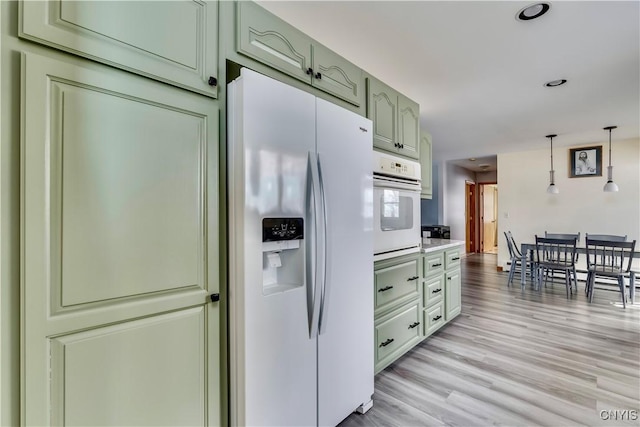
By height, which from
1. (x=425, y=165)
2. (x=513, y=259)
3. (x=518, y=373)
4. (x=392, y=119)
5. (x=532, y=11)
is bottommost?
(x=518, y=373)

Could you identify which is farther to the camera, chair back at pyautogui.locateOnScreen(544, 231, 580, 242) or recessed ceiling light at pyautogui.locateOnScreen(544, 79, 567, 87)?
chair back at pyautogui.locateOnScreen(544, 231, 580, 242)

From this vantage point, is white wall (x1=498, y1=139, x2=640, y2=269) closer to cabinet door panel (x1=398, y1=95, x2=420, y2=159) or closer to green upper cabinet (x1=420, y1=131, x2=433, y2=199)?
green upper cabinet (x1=420, y1=131, x2=433, y2=199)

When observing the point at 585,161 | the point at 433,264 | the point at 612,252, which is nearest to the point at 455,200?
the point at 585,161

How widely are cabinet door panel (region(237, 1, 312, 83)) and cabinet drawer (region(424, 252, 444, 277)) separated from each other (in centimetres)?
Result: 191

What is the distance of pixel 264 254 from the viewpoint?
135cm

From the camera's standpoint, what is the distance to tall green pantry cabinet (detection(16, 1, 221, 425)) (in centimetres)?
86

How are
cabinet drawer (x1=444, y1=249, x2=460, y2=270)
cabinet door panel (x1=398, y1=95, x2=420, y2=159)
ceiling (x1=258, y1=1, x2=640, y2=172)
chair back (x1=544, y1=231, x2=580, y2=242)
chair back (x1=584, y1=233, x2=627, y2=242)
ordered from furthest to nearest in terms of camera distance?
1. chair back (x1=544, y1=231, x2=580, y2=242)
2. chair back (x1=584, y1=233, x2=627, y2=242)
3. cabinet drawer (x1=444, y1=249, x2=460, y2=270)
4. cabinet door panel (x1=398, y1=95, x2=420, y2=159)
5. ceiling (x1=258, y1=1, x2=640, y2=172)

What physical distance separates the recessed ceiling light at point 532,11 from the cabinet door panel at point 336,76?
0.99 m

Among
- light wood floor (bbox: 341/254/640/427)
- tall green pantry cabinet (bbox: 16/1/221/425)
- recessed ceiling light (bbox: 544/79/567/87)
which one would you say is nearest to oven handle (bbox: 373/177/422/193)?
tall green pantry cabinet (bbox: 16/1/221/425)

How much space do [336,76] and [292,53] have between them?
366 millimetres

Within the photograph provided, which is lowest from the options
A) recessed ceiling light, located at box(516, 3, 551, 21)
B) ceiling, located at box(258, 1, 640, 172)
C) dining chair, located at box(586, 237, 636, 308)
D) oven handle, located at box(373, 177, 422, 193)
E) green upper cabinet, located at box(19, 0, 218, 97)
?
dining chair, located at box(586, 237, 636, 308)

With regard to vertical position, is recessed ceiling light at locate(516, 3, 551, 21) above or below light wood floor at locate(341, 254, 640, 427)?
above

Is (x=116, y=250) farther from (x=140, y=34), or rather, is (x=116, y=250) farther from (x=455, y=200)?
(x=455, y=200)

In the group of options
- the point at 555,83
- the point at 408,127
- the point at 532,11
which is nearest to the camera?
the point at 532,11
